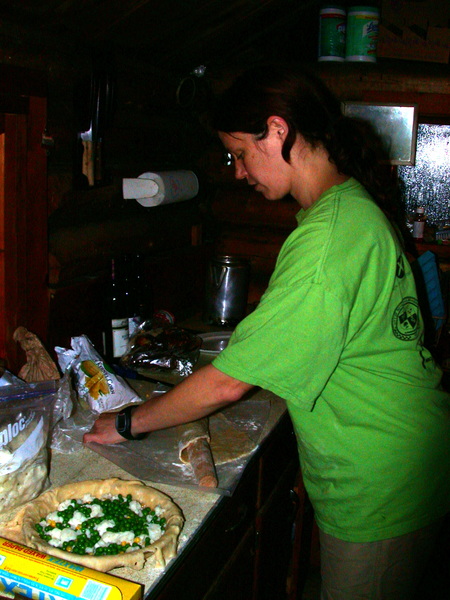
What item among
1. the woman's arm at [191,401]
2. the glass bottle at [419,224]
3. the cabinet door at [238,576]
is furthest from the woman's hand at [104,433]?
the glass bottle at [419,224]

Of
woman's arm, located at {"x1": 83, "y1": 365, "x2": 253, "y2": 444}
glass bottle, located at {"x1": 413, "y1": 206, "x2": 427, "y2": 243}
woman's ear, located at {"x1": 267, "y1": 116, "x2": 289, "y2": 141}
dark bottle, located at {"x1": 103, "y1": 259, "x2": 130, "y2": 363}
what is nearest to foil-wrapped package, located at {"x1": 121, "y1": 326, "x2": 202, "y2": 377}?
dark bottle, located at {"x1": 103, "y1": 259, "x2": 130, "y2": 363}

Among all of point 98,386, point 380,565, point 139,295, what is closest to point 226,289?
point 139,295

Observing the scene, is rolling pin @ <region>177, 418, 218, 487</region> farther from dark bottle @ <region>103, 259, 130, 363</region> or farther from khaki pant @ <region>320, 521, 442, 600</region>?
dark bottle @ <region>103, 259, 130, 363</region>

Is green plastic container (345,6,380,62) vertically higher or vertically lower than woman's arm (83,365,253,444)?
higher

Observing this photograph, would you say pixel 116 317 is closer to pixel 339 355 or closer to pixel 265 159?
pixel 265 159

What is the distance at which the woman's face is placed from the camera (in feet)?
3.64

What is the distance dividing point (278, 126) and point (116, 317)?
968 millimetres

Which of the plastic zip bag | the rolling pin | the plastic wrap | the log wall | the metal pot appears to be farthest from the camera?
the metal pot

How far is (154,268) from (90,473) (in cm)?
108

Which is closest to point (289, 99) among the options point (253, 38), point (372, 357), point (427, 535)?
point (372, 357)

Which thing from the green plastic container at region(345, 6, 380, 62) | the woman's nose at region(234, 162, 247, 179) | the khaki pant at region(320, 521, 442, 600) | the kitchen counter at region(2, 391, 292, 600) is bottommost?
the khaki pant at region(320, 521, 442, 600)

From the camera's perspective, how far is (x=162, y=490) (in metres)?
1.17

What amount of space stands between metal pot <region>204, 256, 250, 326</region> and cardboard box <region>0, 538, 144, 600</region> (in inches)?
60.7

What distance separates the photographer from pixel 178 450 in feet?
4.32
